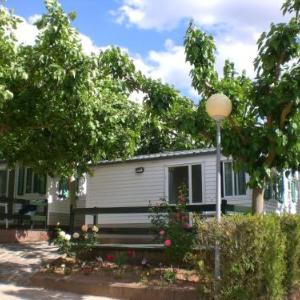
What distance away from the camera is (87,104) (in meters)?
11.8

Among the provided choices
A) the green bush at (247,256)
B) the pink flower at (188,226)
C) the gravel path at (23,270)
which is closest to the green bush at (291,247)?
the green bush at (247,256)

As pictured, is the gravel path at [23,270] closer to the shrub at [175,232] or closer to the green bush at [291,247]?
the shrub at [175,232]

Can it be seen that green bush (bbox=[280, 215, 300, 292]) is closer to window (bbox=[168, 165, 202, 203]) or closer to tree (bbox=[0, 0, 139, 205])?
tree (bbox=[0, 0, 139, 205])

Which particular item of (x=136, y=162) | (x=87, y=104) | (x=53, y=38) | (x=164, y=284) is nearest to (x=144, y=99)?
(x=87, y=104)

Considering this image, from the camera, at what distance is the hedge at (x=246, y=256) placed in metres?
8.39

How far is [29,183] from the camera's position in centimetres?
2286

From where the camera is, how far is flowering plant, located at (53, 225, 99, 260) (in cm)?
1240

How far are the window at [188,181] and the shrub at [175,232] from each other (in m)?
5.55

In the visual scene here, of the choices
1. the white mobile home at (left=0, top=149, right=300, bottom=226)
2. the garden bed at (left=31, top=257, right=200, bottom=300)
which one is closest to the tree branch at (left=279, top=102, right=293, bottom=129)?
the garden bed at (left=31, top=257, right=200, bottom=300)

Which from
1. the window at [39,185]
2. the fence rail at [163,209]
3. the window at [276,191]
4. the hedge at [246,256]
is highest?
the window at [39,185]

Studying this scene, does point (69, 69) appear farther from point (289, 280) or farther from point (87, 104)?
point (289, 280)

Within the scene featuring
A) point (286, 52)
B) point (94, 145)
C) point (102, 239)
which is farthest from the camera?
point (102, 239)

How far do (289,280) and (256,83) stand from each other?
3722 mm

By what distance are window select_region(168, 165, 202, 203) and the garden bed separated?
Answer: 6218 mm
